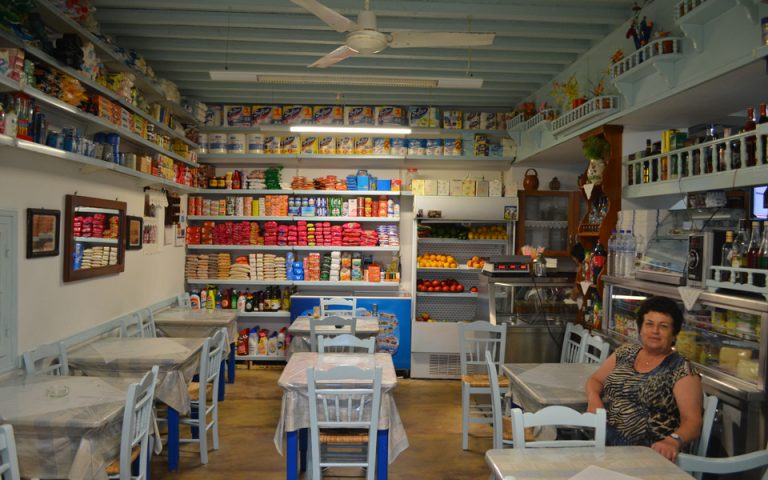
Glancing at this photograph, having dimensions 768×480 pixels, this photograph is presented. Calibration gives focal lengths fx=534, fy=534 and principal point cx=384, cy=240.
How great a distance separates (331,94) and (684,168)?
473 centimetres

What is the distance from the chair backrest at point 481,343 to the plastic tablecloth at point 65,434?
293 cm

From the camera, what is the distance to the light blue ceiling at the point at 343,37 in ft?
15.3

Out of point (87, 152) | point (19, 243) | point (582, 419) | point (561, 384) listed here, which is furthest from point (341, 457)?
point (87, 152)

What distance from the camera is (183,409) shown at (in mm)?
4238

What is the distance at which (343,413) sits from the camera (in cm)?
362

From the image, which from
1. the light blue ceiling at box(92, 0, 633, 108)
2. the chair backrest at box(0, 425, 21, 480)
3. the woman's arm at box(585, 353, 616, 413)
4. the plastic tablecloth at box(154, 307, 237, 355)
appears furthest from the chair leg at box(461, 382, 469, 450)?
the chair backrest at box(0, 425, 21, 480)

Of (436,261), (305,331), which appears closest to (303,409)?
(305,331)

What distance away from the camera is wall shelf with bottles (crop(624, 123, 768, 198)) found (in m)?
3.29

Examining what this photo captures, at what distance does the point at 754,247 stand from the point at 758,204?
0.65m

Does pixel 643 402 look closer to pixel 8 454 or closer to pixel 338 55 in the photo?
pixel 338 55

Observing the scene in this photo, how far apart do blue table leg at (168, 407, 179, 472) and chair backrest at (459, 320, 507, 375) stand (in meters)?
2.63

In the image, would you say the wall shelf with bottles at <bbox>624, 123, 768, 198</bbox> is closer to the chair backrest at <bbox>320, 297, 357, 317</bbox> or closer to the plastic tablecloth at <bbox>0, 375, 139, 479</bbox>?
the chair backrest at <bbox>320, 297, 357, 317</bbox>

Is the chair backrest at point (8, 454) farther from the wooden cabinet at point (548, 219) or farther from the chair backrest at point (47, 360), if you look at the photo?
the wooden cabinet at point (548, 219)

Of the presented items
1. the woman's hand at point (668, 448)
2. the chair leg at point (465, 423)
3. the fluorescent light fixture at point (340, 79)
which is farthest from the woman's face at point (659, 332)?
the fluorescent light fixture at point (340, 79)
